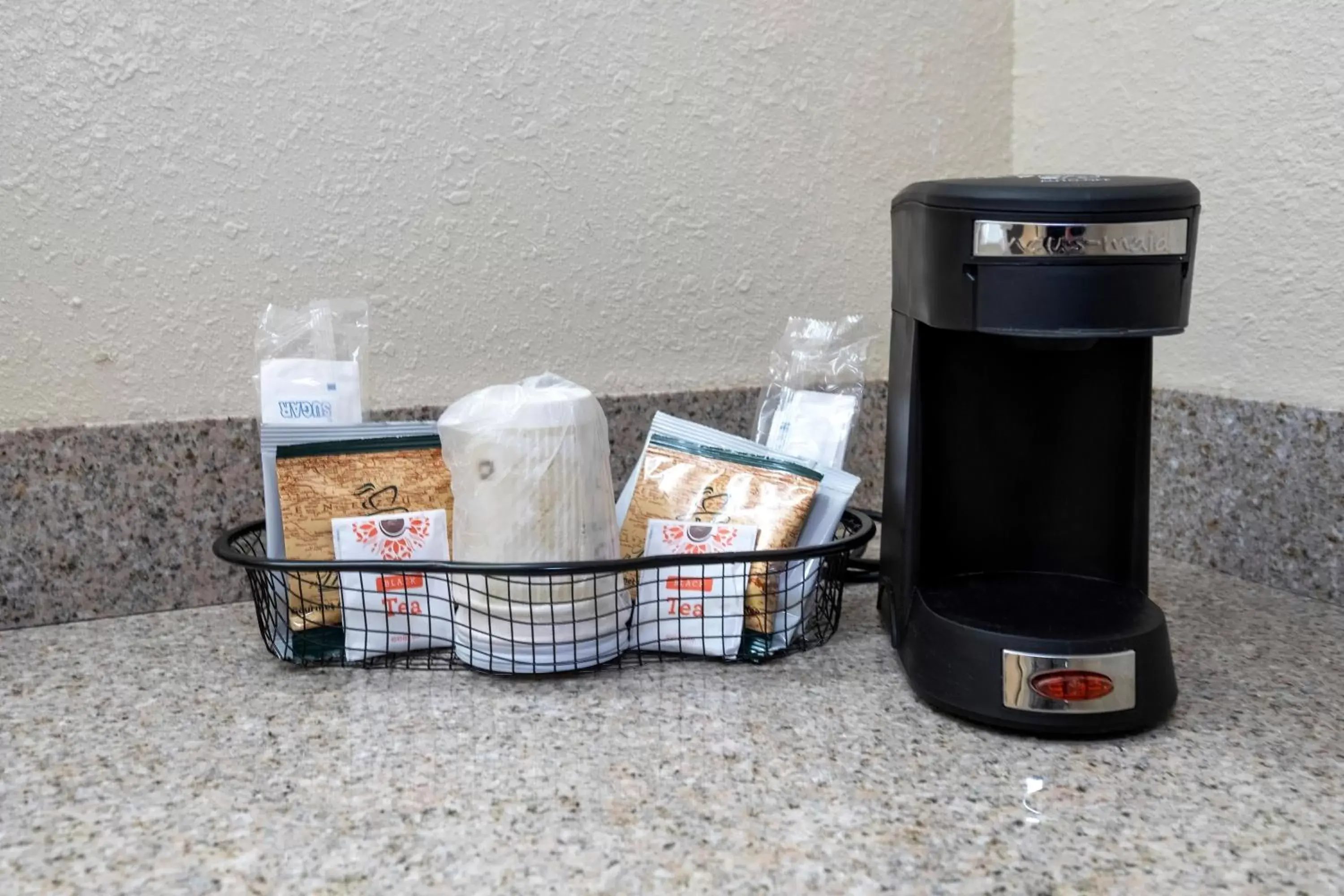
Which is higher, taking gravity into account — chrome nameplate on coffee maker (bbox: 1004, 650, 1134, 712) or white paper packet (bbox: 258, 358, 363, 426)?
white paper packet (bbox: 258, 358, 363, 426)

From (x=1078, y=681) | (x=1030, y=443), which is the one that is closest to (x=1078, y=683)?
(x=1078, y=681)

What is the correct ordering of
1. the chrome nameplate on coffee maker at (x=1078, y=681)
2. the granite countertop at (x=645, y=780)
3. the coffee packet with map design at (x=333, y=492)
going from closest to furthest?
1. the granite countertop at (x=645, y=780)
2. the chrome nameplate on coffee maker at (x=1078, y=681)
3. the coffee packet with map design at (x=333, y=492)

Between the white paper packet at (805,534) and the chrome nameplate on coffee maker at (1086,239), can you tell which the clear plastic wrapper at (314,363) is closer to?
the white paper packet at (805,534)

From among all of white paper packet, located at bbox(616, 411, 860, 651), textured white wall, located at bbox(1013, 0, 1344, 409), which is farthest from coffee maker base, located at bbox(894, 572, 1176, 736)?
textured white wall, located at bbox(1013, 0, 1344, 409)

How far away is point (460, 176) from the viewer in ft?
2.97

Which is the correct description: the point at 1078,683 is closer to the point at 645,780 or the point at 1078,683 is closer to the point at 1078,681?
the point at 1078,681

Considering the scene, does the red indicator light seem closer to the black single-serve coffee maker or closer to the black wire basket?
the black single-serve coffee maker

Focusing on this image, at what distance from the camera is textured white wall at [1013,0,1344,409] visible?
2.66 ft

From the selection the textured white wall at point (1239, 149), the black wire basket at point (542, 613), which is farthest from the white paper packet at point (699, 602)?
the textured white wall at point (1239, 149)

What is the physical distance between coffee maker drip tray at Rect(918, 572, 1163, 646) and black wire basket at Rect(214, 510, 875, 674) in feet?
0.28

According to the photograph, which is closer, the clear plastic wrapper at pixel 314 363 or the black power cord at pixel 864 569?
the clear plastic wrapper at pixel 314 363

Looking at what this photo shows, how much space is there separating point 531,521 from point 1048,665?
1.03 feet

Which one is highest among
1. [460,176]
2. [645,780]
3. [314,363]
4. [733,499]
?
[460,176]

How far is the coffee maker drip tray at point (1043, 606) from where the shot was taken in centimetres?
63
